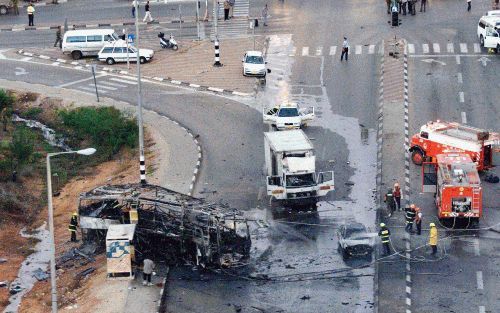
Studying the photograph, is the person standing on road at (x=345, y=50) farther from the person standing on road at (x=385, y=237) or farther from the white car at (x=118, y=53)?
the person standing on road at (x=385, y=237)

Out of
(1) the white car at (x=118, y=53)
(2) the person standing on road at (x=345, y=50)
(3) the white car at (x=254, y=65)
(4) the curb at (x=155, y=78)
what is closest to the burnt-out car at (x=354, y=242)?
(4) the curb at (x=155, y=78)

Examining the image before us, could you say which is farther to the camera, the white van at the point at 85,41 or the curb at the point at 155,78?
the white van at the point at 85,41

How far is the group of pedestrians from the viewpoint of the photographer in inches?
2436

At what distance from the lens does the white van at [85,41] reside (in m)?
97.2

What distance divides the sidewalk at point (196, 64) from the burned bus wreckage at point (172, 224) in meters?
25.9

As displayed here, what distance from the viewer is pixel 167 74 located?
93562 millimetres

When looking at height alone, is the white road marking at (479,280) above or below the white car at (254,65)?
below

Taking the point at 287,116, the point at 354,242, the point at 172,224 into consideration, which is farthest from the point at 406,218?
the point at 287,116

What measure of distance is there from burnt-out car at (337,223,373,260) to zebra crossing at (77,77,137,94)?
32.4 m

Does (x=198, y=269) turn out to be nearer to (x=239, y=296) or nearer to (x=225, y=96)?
(x=239, y=296)

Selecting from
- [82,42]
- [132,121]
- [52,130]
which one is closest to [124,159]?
[132,121]

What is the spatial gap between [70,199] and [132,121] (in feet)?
30.5

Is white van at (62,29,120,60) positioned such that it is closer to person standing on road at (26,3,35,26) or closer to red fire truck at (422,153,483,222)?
person standing on road at (26,3,35,26)

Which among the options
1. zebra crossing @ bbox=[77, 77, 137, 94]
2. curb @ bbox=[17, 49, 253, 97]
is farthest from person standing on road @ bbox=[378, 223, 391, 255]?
zebra crossing @ bbox=[77, 77, 137, 94]
